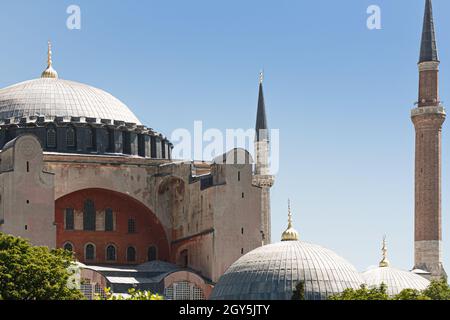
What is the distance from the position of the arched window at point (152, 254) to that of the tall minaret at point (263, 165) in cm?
822

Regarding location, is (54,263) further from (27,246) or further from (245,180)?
(245,180)

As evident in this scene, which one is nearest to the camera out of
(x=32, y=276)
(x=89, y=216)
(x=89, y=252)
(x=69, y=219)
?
(x=32, y=276)

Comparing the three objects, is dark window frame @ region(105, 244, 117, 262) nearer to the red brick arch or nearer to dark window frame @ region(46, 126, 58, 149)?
the red brick arch

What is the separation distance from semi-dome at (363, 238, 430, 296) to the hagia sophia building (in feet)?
0.26

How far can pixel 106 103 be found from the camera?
63625 millimetres

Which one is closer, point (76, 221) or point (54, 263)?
point (54, 263)

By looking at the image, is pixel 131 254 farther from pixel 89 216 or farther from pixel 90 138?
pixel 90 138

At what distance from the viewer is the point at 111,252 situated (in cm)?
5988

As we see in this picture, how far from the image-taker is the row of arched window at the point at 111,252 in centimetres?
5894

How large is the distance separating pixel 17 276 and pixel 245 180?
16314mm

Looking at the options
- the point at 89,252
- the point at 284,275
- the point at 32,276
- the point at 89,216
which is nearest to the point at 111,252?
the point at 89,252

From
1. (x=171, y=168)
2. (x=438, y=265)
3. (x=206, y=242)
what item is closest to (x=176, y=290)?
(x=206, y=242)

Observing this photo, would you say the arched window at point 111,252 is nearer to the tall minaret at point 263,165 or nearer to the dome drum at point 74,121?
the dome drum at point 74,121

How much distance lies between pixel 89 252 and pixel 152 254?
301 cm
